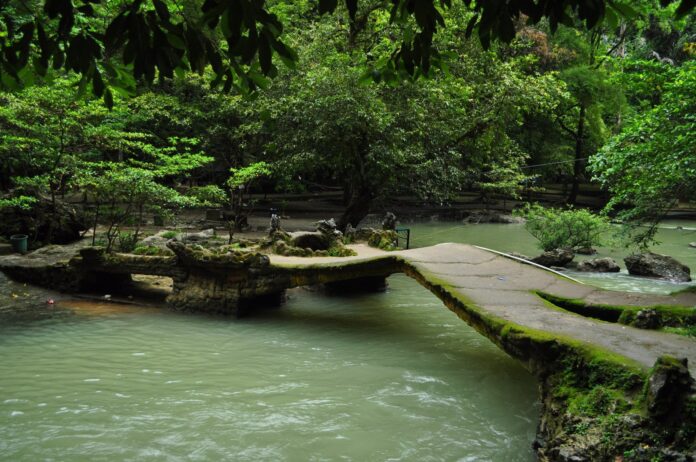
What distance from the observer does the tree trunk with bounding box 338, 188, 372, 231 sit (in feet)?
57.8

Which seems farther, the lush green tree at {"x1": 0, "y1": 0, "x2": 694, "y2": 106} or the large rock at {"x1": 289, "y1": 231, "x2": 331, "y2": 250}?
the large rock at {"x1": 289, "y1": 231, "x2": 331, "y2": 250}

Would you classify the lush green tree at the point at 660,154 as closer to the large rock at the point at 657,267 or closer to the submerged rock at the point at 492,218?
the large rock at the point at 657,267

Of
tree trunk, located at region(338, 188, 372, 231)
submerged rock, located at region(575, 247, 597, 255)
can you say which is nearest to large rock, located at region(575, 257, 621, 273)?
submerged rock, located at region(575, 247, 597, 255)

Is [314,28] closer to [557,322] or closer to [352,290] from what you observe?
[352,290]

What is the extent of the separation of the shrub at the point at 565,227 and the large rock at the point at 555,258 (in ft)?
4.09

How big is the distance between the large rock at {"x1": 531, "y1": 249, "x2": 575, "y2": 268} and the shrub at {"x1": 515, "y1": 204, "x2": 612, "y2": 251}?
4.09 feet

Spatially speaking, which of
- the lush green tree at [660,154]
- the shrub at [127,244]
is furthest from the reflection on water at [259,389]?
the lush green tree at [660,154]

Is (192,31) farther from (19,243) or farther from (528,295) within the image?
(19,243)

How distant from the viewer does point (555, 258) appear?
642 inches

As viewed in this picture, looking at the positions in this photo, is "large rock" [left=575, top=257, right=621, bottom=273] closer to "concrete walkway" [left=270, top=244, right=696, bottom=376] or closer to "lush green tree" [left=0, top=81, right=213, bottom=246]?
"concrete walkway" [left=270, top=244, right=696, bottom=376]

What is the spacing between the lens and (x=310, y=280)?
10.5 metres

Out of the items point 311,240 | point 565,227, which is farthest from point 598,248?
point 311,240

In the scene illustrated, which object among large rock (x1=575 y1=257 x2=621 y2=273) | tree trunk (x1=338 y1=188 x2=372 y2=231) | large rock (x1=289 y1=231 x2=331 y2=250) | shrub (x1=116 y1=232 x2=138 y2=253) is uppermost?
tree trunk (x1=338 y1=188 x2=372 y2=231)

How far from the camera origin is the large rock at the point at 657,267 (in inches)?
596
